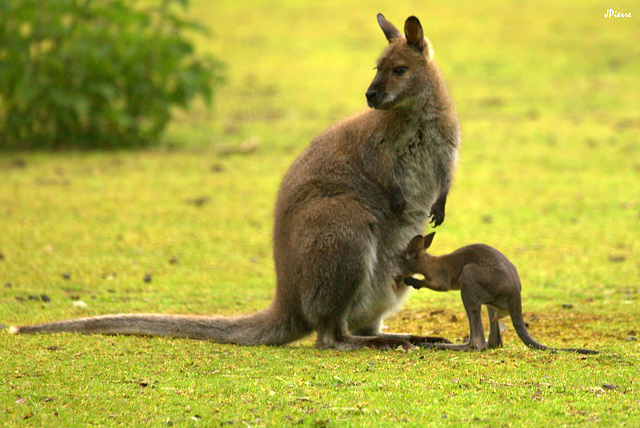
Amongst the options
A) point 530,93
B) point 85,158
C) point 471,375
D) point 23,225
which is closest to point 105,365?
point 471,375

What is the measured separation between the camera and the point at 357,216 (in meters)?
4.64

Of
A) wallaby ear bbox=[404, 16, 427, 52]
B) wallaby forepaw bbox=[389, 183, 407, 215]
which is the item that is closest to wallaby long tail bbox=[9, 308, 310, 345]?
wallaby forepaw bbox=[389, 183, 407, 215]

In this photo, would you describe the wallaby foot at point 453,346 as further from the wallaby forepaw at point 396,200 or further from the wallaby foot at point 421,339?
the wallaby forepaw at point 396,200

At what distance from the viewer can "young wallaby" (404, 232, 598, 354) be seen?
430 centimetres

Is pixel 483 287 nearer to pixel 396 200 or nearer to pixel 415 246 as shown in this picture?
pixel 415 246

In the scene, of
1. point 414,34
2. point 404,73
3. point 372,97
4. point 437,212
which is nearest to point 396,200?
point 437,212

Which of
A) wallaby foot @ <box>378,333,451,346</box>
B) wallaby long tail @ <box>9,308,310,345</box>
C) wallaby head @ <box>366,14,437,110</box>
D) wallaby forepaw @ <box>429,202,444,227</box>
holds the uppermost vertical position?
wallaby head @ <box>366,14,437,110</box>

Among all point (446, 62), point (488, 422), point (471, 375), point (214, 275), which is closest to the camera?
point (488, 422)

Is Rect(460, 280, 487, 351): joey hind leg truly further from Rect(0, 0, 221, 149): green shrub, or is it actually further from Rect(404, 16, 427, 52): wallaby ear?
Rect(0, 0, 221, 149): green shrub

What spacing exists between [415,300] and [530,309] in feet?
2.80

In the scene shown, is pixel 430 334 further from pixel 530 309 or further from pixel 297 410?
pixel 297 410

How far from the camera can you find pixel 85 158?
10508mm

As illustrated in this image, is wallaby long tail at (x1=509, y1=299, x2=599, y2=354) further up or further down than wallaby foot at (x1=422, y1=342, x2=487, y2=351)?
further up

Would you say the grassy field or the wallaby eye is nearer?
the grassy field
